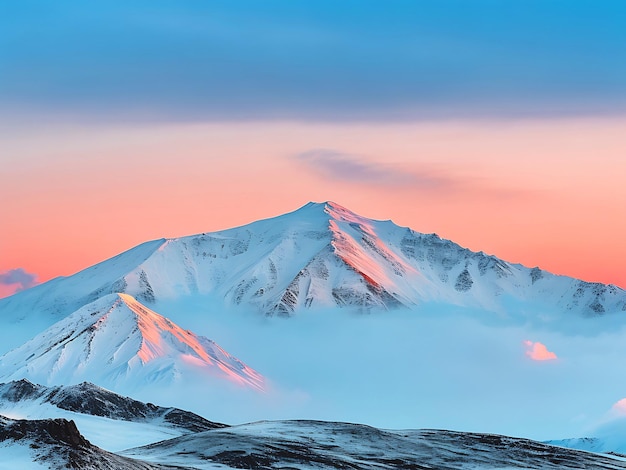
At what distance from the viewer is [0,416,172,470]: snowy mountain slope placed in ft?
425

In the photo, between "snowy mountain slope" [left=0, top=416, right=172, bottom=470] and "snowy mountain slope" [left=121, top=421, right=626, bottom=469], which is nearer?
"snowy mountain slope" [left=0, top=416, right=172, bottom=470]

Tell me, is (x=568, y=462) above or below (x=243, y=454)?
above

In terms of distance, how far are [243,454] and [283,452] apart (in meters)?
7.86

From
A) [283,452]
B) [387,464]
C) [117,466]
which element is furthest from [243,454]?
[117,466]

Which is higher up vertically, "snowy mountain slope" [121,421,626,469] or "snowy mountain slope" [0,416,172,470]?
"snowy mountain slope" [121,421,626,469]

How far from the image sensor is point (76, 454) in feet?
431

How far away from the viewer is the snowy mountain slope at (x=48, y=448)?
12962cm

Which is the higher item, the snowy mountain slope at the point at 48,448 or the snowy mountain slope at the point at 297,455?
the snowy mountain slope at the point at 297,455

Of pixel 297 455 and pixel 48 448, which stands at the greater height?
pixel 297 455

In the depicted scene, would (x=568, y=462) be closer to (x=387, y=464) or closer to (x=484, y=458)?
(x=484, y=458)

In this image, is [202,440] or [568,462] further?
[568,462]

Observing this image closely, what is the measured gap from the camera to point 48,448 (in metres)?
132

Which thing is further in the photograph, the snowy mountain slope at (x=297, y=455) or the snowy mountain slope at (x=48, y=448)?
the snowy mountain slope at (x=297, y=455)

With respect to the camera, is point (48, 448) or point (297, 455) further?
point (297, 455)
